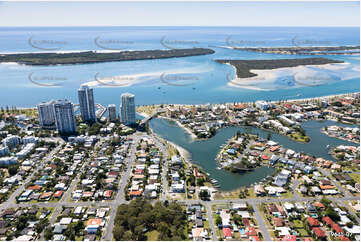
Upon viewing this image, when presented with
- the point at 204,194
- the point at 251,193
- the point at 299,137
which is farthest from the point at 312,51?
the point at 204,194

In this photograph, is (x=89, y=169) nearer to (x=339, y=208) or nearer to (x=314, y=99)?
(x=339, y=208)

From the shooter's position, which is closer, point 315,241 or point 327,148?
point 315,241

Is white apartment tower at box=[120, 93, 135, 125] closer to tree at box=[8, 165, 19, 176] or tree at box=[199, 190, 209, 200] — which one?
tree at box=[8, 165, 19, 176]

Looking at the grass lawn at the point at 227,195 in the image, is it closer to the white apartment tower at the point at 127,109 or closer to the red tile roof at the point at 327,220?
the red tile roof at the point at 327,220

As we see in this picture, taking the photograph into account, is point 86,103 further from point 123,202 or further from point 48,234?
point 48,234

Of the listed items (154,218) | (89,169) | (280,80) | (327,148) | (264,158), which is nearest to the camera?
(154,218)

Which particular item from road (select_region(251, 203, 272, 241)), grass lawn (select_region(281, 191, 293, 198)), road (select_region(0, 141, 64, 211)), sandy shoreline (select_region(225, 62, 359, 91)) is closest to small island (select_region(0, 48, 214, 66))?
sandy shoreline (select_region(225, 62, 359, 91))

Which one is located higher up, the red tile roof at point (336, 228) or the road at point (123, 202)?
the red tile roof at point (336, 228)

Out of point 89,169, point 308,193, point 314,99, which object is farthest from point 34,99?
point 314,99

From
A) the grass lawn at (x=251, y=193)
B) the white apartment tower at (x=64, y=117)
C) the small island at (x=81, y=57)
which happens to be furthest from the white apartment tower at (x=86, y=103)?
the small island at (x=81, y=57)
